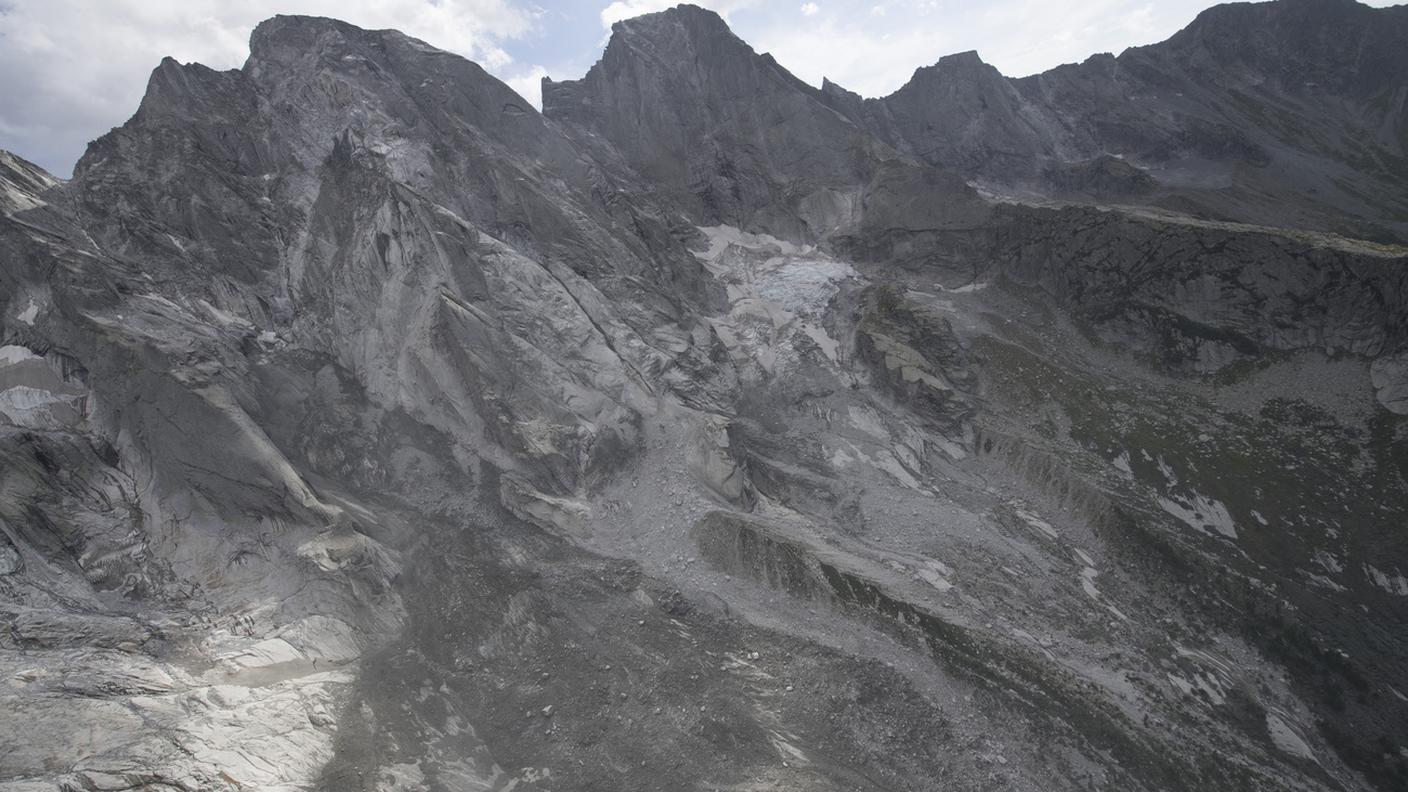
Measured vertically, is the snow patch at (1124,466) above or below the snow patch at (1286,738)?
above

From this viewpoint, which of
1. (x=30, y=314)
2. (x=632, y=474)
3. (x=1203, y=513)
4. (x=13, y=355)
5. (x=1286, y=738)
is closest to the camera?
(x=1286, y=738)

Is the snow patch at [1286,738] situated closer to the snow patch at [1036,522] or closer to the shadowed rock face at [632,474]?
the shadowed rock face at [632,474]

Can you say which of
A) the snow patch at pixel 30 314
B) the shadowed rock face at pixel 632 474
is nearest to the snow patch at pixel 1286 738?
the shadowed rock face at pixel 632 474

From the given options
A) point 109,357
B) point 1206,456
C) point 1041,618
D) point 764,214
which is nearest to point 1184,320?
point 1206,456

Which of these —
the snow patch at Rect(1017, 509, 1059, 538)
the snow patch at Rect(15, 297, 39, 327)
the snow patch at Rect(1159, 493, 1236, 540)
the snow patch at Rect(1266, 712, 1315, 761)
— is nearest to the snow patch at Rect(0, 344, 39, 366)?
A: the snow patch at Rect(15, 297, 39, 327)

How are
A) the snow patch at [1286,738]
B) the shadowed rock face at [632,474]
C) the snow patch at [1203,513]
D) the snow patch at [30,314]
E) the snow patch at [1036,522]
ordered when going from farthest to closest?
the snow patch at [1036,522] → the snow patch at [1203,513] → the snow patch at [30,314] → the snow patch at [1286,738] → the shadowed rock face at [632,474]

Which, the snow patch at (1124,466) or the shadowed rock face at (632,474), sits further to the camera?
the snow patch at (1124,466)

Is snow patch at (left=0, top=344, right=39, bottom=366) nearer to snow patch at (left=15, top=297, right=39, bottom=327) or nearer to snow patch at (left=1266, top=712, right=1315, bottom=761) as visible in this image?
snow patch at (left=15, top=297, right=39, bottom=327)

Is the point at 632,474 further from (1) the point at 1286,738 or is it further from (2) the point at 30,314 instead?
(2) the point at 30,314

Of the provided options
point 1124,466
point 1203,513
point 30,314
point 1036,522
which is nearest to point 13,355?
point 30,314
